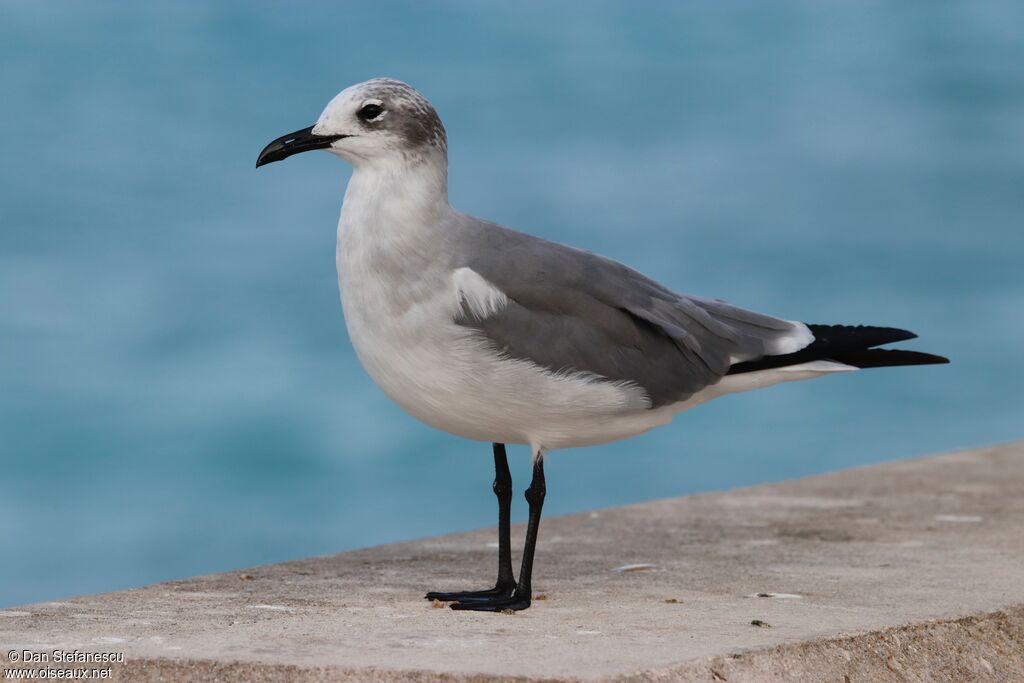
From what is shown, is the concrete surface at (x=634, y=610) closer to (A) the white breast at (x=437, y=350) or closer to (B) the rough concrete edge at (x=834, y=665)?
(B) the rough concrete edge at (x=834, y=665)

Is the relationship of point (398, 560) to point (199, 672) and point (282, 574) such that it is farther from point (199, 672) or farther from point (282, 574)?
point (199, 672)

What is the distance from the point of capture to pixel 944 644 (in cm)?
459

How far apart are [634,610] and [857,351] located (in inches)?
51.6

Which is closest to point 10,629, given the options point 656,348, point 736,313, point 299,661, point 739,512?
point 299,661

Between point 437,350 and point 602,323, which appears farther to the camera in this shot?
point 602,323

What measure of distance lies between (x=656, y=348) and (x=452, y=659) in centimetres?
149

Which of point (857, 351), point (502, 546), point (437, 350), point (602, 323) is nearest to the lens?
point (437, 350)

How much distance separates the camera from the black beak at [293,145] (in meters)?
4.87

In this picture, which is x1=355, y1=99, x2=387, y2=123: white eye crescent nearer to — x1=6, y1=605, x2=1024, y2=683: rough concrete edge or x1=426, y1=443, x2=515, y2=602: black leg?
x1=426, y1=443, x2=515, y2=602: black leg

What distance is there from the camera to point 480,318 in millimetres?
4738

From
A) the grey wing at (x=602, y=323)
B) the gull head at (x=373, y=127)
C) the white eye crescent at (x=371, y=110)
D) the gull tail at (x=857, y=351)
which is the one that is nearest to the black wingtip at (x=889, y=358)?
the gull tail at (x=857, y=351)

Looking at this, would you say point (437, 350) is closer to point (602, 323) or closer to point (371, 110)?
point (602, 323)

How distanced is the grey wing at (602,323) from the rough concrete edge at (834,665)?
43.8 inches

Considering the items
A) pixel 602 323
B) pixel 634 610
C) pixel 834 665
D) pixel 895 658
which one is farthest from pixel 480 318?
pixel 895 658
